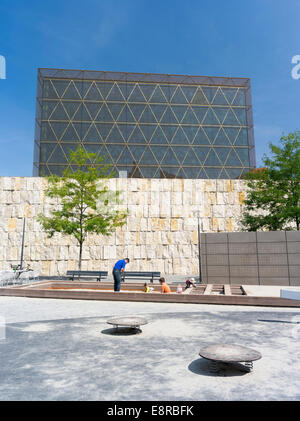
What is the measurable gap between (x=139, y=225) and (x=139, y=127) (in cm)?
2573

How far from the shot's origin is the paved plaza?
3805 mm

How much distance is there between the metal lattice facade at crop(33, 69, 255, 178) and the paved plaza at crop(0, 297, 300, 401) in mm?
42473

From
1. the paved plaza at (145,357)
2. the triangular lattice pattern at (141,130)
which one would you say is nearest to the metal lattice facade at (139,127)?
the triangular lattice pattern at (141,130)

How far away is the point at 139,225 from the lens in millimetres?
29297

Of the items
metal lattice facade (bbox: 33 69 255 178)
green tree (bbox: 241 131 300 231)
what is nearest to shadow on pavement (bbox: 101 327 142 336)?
green tree (bbox: 241 131 300 231)

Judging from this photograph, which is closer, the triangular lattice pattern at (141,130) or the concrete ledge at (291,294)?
the concrete ledge at (291,294)

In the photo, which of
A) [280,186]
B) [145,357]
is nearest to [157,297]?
[145,357]

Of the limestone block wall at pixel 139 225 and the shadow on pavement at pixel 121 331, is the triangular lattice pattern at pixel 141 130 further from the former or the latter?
the shadow on pavement at pixel 121 331

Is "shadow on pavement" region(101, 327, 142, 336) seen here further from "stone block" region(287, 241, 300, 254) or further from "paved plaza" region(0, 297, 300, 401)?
"stone block" region(287, 241, 300, 254)

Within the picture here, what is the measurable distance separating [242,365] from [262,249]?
1349 cm

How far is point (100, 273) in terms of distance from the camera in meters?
19.4

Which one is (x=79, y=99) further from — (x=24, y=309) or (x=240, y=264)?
(x=24, y=309)

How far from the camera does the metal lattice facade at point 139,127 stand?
49562 mm

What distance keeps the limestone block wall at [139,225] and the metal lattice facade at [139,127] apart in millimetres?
19996
